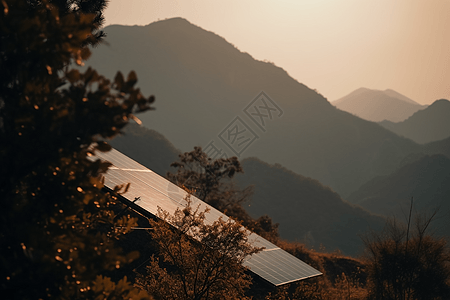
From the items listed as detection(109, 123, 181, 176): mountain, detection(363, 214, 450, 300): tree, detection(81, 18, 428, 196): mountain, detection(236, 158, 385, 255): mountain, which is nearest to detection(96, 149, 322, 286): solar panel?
detection(363, 214, 450, 300): tree

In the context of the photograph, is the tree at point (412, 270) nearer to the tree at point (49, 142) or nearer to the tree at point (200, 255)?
the tree at point (200, 255)

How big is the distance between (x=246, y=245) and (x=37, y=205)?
5.22m

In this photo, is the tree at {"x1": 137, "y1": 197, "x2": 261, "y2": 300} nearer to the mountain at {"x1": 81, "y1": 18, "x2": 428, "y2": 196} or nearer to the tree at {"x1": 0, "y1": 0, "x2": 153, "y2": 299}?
the tree at {"x1": 0, "y1": 0, "x2": 153, "y2": 299}

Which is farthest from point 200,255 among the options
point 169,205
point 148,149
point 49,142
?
point 148,149

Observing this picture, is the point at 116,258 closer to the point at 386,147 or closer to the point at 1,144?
the point at 1,144

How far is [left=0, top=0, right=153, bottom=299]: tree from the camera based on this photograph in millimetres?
3266

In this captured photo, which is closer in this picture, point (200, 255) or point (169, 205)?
point (200, 255)

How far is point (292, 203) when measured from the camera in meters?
103

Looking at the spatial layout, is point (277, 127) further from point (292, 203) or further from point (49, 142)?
point (49, 142)

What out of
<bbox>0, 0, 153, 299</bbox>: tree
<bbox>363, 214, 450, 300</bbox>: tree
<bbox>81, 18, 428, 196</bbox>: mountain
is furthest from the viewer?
<bbox>81, 18, 428, 196</bbox>: mountain

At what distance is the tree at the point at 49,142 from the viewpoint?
327cm

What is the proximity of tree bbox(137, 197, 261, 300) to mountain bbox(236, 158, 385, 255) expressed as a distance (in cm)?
8441

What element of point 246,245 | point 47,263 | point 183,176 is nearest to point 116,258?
point 47,263

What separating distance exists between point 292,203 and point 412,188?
5033 centimetres
